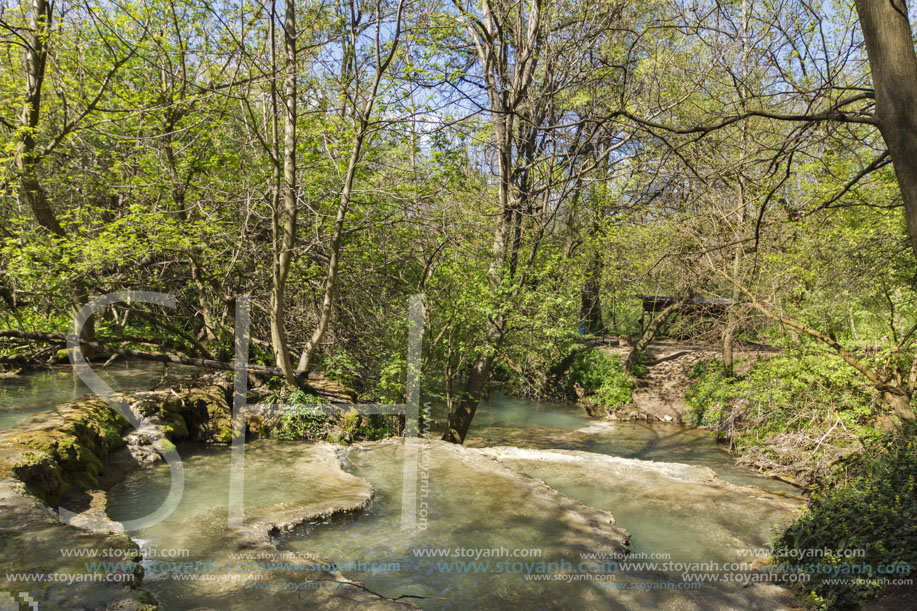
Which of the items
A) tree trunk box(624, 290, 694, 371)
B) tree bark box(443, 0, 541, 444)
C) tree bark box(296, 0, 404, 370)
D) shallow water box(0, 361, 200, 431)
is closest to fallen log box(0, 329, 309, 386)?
shallow water box(0, 361, 200, 431)

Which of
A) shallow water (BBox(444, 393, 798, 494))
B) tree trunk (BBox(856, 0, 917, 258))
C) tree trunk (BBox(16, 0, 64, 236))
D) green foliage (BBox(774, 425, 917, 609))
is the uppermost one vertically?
tree trunk (BBox(16, 0, 64, 236))

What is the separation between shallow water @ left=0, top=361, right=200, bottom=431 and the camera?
752 cm

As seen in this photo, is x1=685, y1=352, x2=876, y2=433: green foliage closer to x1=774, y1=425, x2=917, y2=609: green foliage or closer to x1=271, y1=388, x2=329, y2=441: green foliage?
x1=774, y1=425, x2=917, y2=609: green foliage

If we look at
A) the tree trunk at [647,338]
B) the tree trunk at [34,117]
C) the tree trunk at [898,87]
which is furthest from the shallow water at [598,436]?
the tree trunk at [34,117]

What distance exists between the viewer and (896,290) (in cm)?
1018

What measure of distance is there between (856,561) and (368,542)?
427 centimetres

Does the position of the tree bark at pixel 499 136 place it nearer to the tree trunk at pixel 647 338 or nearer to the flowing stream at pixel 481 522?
the flowing stream at pixel 481 522

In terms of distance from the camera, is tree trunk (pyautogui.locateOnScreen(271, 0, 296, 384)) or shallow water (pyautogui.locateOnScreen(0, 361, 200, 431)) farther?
tree trunk (pyautogui.locateOnScreen(271, 0, 296, 384))

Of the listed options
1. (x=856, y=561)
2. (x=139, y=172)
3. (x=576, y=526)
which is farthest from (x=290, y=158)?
(x=856, y=561)

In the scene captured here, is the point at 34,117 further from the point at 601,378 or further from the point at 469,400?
the point at 601,378

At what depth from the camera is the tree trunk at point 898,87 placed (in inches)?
116

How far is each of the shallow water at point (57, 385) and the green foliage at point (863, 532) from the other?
843 centimetres

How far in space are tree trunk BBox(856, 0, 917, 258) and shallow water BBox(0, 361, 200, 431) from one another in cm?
862

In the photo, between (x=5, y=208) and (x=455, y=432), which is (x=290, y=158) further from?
(x=5, y=208)
